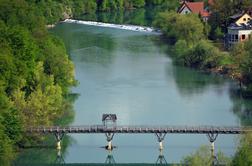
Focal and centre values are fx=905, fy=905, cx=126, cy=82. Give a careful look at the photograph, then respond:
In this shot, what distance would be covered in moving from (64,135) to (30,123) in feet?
8.34

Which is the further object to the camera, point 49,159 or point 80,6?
point 80,6

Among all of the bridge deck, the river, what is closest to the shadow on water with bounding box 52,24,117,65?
the river

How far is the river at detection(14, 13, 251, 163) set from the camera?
40969mm

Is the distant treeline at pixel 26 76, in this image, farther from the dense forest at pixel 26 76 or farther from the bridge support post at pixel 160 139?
the bridge support post at pixel 160 139

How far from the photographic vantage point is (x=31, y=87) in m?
46.6

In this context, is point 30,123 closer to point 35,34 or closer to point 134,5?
point 35,34

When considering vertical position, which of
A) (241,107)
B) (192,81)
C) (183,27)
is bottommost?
(241,107)

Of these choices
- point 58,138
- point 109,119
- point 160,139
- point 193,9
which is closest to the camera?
point 160,139

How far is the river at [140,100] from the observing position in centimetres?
4097

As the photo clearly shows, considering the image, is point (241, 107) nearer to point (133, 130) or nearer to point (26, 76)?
point (133, 130)

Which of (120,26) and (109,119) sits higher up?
(120,26)

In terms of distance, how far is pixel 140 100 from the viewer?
51.1m

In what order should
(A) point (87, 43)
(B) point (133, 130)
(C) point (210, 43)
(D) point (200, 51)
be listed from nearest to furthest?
1. (B) point (133, 130)
2. (D) point (200, 51)
3. (C) point (210, 43)
4. (A) point (87, 43)

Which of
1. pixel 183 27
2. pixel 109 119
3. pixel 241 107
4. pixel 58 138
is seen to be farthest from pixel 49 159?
pixel 183 27
